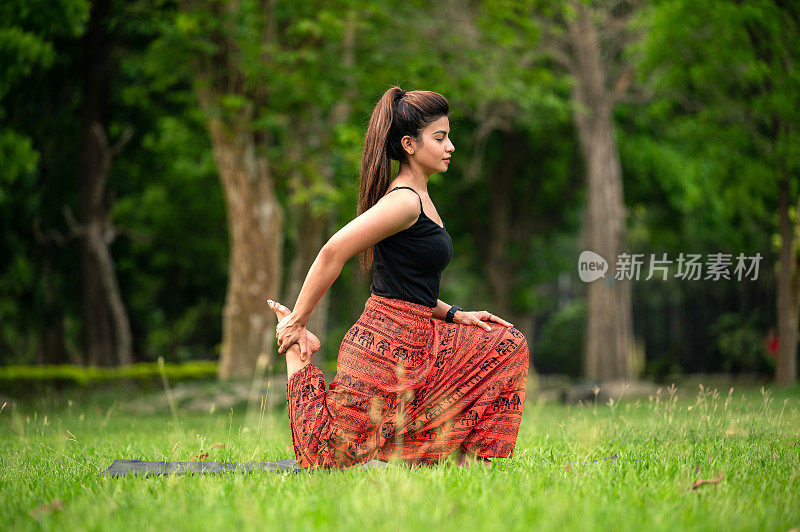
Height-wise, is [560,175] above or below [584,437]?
above

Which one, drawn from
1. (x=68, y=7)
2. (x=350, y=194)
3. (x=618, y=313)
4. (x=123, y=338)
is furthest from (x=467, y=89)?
(x=123, y=338)

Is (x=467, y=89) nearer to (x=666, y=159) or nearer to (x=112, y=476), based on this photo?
(x=666, y=159)

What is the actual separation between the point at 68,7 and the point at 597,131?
1028cm

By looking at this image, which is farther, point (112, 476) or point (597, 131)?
point (597, 131)

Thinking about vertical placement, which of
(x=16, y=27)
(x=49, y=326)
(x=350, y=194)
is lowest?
(x=49, y=326)

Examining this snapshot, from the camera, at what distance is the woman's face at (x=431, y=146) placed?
4121 millimetres

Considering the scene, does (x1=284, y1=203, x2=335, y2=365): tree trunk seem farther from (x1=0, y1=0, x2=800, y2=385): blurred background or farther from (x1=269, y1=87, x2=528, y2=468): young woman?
(x1=269, y1=87, x2=528, y2=468): young woman

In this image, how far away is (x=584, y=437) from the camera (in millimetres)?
5285

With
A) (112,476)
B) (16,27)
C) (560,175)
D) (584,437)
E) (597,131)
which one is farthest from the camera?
(560,175)

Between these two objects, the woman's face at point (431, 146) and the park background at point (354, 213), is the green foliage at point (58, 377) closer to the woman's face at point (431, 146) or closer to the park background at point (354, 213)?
the park background at point (354, 213)

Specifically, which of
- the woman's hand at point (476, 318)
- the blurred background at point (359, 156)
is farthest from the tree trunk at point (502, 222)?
the woman's hand at point (476, 318)

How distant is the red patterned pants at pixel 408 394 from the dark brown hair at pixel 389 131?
463 millimetres

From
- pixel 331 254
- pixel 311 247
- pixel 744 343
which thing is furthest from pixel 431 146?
pixel 744 343

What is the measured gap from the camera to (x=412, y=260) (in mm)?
4043
